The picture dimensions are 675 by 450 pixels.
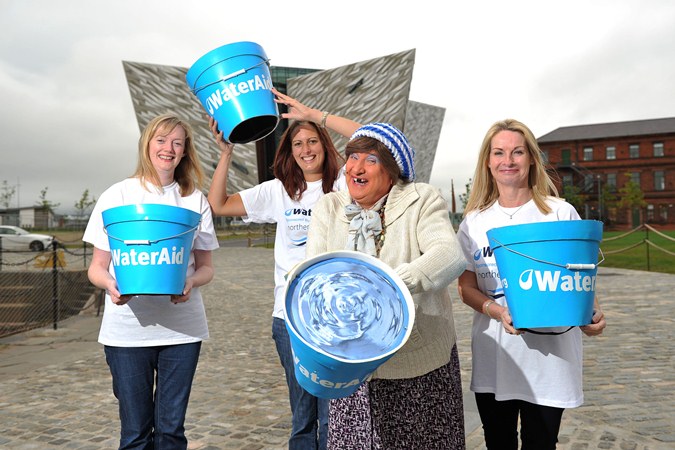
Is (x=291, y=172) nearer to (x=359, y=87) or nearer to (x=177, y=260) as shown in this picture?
(x=177, y=260)

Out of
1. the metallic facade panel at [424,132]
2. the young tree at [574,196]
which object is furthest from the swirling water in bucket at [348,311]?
the young tree at [574,196]

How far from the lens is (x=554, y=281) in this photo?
1.79m

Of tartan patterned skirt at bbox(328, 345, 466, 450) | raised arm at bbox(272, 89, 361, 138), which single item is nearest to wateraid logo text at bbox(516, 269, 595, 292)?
tartan patterned skirt at bbox(328, 345, 466, 450)

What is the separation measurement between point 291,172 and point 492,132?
898 mm

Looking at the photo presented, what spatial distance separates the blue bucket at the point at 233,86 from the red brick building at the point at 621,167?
5637cm

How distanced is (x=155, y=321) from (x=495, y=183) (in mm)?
1395

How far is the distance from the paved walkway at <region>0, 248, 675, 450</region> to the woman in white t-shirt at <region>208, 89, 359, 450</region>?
127 cm

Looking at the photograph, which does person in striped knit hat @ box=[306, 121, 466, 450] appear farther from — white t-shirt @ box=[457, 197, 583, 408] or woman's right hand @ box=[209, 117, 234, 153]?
woman's right hand @ box=[209, 117, 234, 153]

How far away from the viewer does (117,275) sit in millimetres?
2092

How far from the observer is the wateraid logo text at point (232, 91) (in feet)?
7.91

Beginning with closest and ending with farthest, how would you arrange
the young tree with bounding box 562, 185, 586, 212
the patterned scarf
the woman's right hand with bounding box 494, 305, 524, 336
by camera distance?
the patterned scarf → the woman's right hand with bounding box 494, 305, 524, 336 → the young tree with bounding box 562, 185, 586, 212

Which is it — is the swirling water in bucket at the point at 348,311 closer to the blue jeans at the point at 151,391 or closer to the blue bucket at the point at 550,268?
the blue bucket at the point at 550,268

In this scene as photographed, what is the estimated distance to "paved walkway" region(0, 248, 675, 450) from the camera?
149 inches

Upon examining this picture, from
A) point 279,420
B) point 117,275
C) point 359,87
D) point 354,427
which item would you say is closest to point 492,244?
point 354,427
